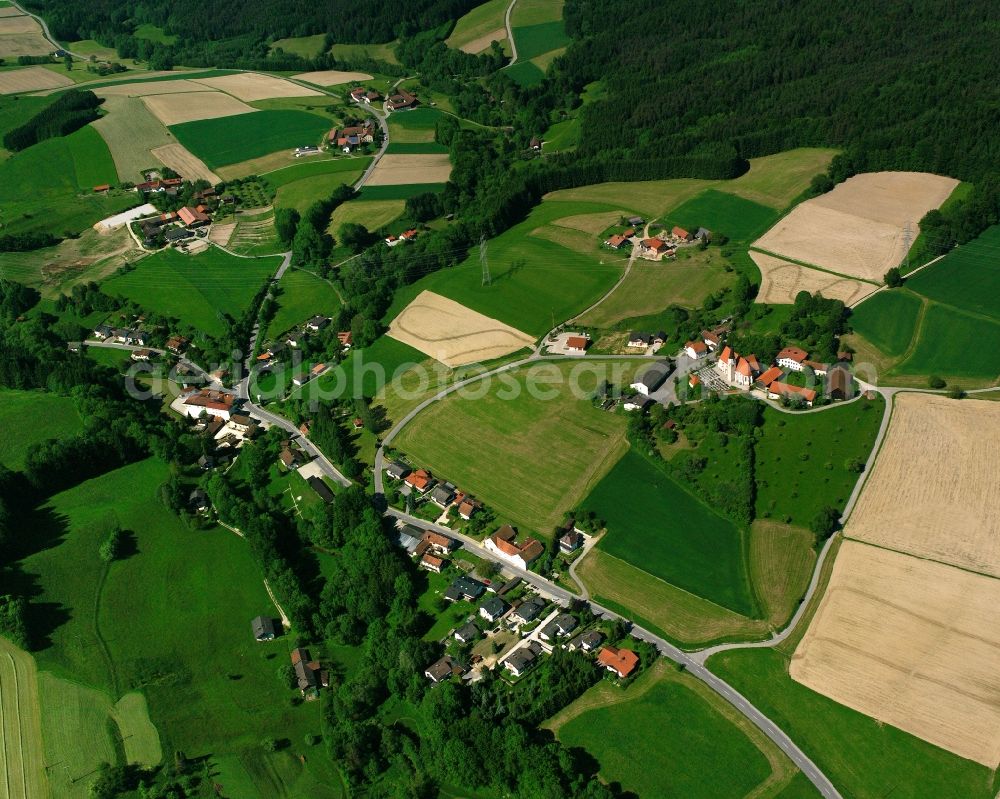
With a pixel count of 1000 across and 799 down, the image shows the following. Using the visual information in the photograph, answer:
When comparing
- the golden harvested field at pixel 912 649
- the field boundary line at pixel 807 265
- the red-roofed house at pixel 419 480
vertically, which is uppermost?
the field boundary line at pixel 807 265

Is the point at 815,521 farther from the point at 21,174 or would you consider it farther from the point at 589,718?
the point at 21,174

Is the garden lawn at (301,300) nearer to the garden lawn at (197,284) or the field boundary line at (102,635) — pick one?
the garden lawn at (197,284)

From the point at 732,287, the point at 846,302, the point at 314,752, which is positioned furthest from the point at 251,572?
the point at 846,302

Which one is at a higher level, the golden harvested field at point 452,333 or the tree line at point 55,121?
the tree line at point 55,121

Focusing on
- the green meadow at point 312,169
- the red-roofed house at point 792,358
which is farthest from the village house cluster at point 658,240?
the green meadow at point 312,169

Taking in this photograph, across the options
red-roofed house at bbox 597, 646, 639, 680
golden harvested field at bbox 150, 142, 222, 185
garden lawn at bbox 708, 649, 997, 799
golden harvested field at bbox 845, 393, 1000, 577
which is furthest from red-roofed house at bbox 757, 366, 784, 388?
golden harvested field at bbox 150, 142, 222, 185

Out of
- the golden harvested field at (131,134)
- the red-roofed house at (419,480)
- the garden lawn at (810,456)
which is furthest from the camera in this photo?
the golden harvested field at (131,134)
